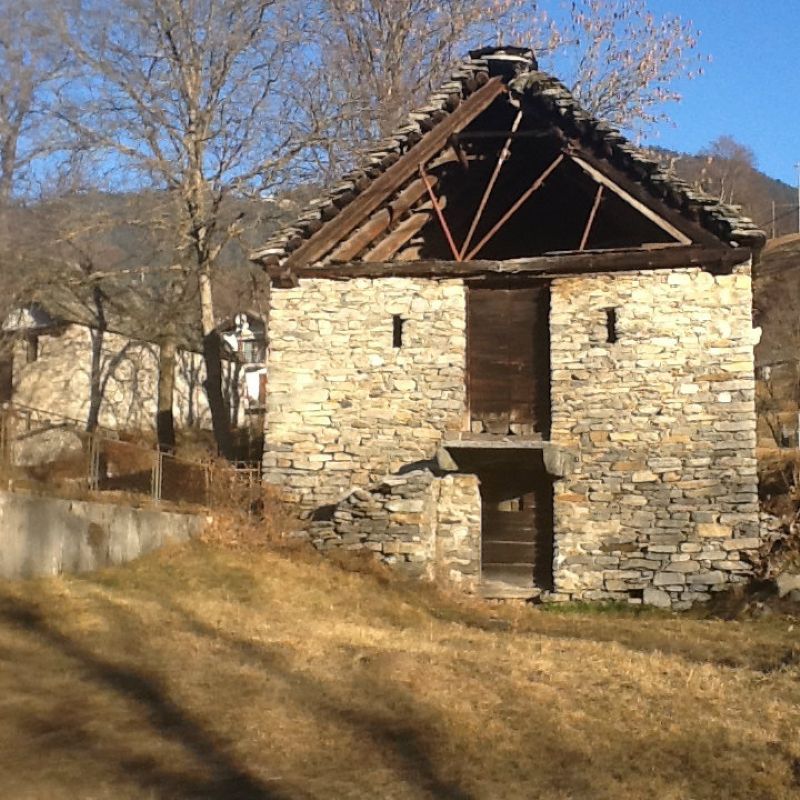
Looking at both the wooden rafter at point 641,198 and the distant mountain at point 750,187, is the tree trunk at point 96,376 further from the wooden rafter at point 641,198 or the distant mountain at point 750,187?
the distant mountain at point 750,187

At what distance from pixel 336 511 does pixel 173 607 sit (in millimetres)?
4319

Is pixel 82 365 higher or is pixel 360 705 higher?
pixel 82 365

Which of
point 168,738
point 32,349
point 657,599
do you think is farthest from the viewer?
point 32,349

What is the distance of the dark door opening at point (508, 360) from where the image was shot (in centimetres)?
1516

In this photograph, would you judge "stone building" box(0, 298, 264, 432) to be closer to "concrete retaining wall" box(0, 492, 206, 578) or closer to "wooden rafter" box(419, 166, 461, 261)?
"wooden rafter" box(419, 166, 461, 261)

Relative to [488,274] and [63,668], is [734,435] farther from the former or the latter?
[63,668]

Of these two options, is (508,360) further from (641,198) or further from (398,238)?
(641,198)

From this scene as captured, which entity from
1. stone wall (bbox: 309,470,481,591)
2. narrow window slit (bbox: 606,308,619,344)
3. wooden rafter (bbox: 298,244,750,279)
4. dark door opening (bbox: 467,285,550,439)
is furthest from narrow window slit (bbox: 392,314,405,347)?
narrow window slit (bbox: 606,308,619,344)

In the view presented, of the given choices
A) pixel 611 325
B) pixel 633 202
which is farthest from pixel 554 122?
pixel 611 325

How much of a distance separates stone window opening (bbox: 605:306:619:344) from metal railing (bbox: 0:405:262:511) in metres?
5.88

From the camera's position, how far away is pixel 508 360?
1536cm

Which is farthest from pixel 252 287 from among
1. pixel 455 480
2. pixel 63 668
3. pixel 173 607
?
pixel 63 668

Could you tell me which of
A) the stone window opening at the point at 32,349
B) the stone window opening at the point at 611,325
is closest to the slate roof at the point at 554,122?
the stone window opening at the point at 611,325

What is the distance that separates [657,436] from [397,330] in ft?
14.2
